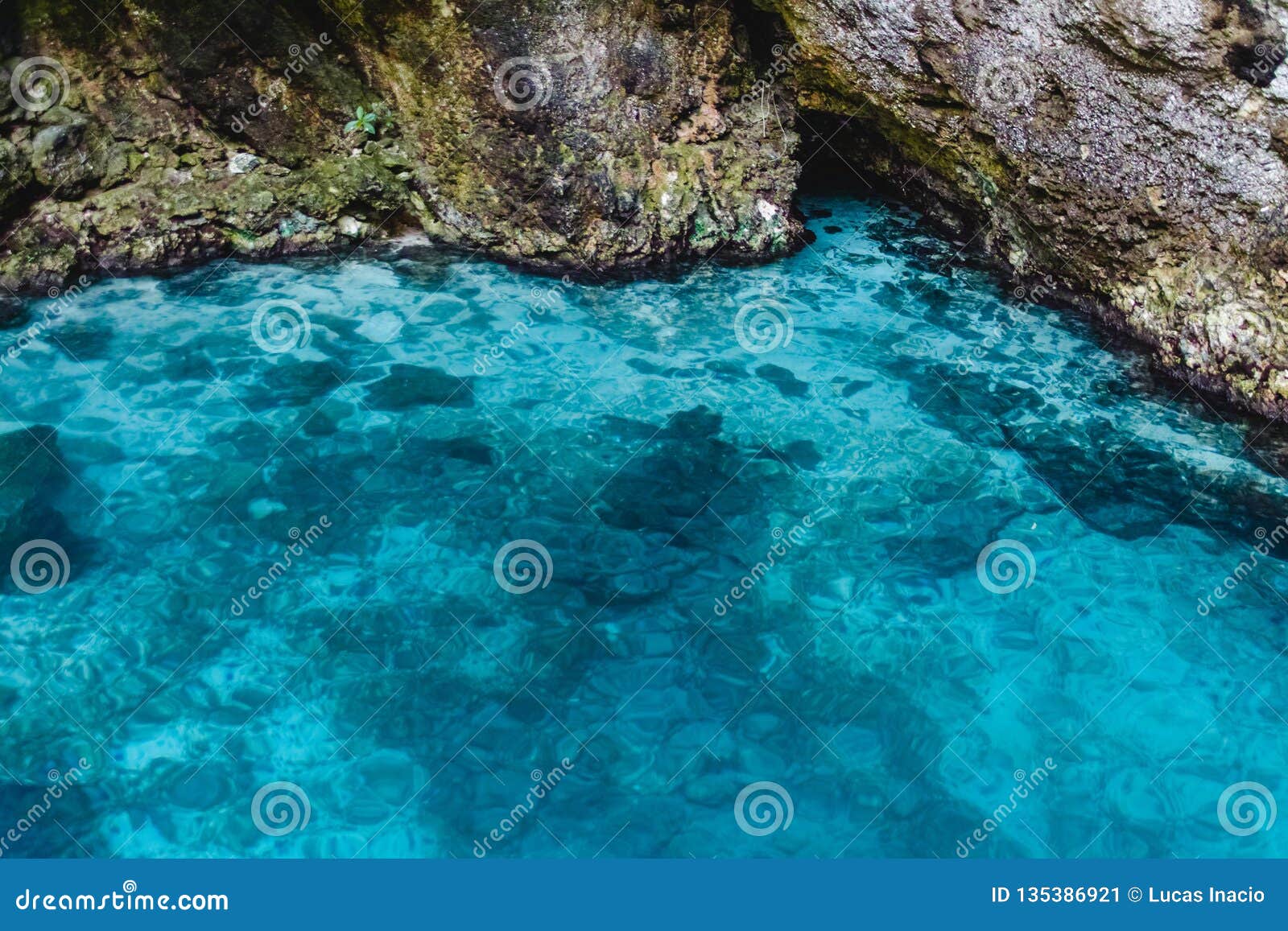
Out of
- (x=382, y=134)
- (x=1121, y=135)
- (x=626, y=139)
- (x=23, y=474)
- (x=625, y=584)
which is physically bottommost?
(x=23, y=474)

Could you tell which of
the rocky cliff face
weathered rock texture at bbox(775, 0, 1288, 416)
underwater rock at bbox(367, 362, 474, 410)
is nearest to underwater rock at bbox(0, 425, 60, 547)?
the rocky cliff face

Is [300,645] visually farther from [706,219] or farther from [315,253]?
[706,219]

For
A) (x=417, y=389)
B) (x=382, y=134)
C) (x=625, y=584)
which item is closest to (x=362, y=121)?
(x=382, y=134)

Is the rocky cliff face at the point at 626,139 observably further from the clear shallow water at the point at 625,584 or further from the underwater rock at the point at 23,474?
the underwater rock at the point at 23,474

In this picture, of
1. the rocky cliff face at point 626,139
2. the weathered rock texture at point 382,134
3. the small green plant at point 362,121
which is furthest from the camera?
the small green plant at point 362,121

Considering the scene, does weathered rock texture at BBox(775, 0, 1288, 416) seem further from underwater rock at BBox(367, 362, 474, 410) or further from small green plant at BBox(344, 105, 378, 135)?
underwater rock at BBox(367, 362, 474, 410)

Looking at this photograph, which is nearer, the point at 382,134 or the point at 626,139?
the point at 626,139

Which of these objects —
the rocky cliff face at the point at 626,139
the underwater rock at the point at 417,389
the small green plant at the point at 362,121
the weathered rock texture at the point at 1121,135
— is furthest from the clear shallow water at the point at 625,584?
the small green plant at the point at 362,121

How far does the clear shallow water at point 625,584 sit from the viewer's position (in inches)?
193

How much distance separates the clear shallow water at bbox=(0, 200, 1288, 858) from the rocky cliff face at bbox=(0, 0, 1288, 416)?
24.5 inches

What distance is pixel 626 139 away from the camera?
8836 millimetres

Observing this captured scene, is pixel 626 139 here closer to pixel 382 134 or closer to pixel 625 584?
pixel 382 134

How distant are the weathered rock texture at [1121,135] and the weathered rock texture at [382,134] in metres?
1.18

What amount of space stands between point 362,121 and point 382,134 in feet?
0.64
